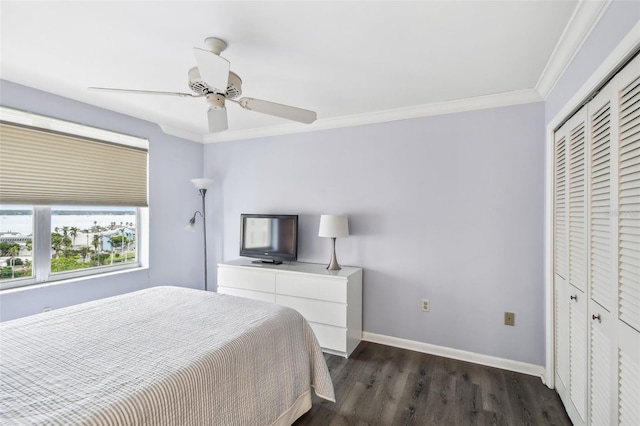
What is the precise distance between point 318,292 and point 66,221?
8.14 feet

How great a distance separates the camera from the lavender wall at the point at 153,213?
250 cm

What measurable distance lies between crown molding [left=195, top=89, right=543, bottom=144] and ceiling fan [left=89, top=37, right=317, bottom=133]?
1.22 metres

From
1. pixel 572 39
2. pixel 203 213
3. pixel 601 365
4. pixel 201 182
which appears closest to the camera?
pixel 601 365

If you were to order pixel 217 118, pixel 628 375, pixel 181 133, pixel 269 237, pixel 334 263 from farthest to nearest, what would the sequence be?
pixel 181 133, pixel 269 237, pixel 334 263, pixel 217 118, pixel 628 375

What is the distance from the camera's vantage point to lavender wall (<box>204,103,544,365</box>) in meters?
2.55

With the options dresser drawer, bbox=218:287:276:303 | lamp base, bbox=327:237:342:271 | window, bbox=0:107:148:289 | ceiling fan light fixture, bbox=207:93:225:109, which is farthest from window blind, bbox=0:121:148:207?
lamp base, bbox=327:237:342:271

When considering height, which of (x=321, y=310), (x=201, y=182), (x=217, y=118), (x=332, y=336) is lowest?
(x=332, y=336)

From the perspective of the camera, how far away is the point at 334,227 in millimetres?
2979

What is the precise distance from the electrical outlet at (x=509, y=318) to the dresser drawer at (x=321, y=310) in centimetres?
139

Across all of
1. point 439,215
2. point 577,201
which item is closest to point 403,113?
point 439,215

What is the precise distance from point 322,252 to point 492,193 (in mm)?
1782

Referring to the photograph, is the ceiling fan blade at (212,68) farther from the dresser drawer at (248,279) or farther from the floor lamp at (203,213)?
the floor lamp at (203,213)

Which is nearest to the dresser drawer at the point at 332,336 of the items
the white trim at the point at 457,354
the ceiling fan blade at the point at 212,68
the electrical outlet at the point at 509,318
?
the white trim at the point at 457,354

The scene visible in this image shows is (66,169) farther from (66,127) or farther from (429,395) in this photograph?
(429,395)
